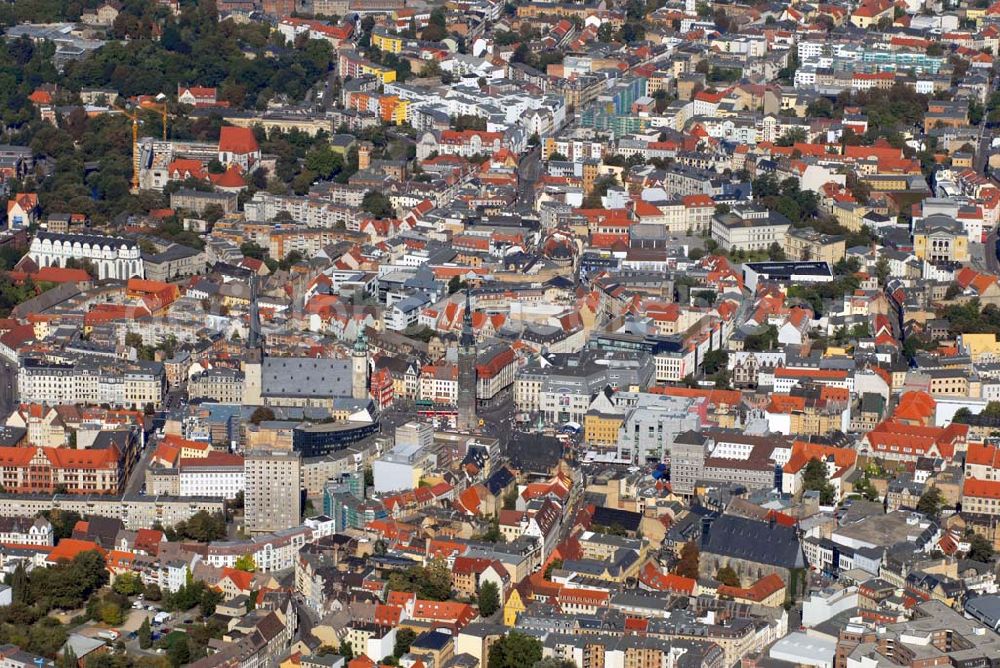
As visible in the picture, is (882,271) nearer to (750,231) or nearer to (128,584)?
(750,231)

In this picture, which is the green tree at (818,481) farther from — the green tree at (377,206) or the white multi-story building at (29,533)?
the green tree at (377,206)

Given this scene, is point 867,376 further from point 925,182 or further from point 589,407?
point 925,182

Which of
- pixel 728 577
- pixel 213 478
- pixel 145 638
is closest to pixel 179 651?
pixel 145 638

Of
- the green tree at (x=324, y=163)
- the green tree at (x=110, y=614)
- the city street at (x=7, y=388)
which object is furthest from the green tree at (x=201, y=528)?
the green tree at (x=324, y=163)

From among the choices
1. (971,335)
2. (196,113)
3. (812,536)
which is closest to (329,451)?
(812,536)

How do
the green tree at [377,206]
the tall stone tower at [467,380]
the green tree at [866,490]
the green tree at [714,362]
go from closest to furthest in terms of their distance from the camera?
the green tree at [866,490]
the tall stone tower at [467,380]
the green tree at [714,362]
the green tree at [377,206]

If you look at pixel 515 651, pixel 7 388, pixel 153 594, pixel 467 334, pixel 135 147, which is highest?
pixel 467 334
